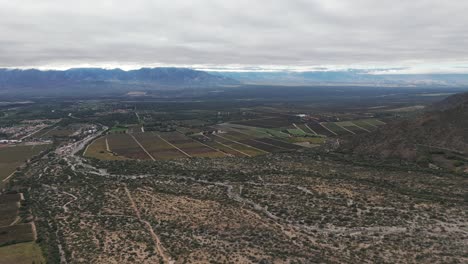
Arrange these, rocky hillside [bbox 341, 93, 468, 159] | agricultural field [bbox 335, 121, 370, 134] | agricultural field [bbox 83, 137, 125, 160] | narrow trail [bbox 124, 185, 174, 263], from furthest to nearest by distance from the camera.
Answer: agricultural field [bbox 335, 121, 370, 134] → agricultural field [bbox 83, 137, 125, 160] → rocky hillside [bbox 341, 93, 468, 159] → narrow trail [bbox 124, 185, 174, 263]

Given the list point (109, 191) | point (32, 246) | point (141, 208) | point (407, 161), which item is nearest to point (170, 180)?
point (109, 191)

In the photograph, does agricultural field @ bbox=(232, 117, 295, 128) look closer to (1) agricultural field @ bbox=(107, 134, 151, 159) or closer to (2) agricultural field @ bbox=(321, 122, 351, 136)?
(2) agricultural field @ bbox=(321, 122, 351, 136)

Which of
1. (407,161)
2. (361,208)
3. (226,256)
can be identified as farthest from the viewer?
(407,161)

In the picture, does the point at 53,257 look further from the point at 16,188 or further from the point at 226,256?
the point at 16,188

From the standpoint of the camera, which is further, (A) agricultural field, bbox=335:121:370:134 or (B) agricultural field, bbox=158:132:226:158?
(A) agricultural field, bbox=335:121:370:134

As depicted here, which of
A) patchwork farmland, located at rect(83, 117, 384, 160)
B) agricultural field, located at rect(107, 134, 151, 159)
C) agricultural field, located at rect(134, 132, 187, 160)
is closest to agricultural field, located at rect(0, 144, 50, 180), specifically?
patchwork farmland, located at rect(83, 117, 384, 160)

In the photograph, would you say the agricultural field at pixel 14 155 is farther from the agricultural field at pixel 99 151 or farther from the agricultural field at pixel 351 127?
the agricultural field at pixel 351 127

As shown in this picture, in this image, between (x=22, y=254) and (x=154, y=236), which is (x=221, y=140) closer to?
(x=154, y=236)
